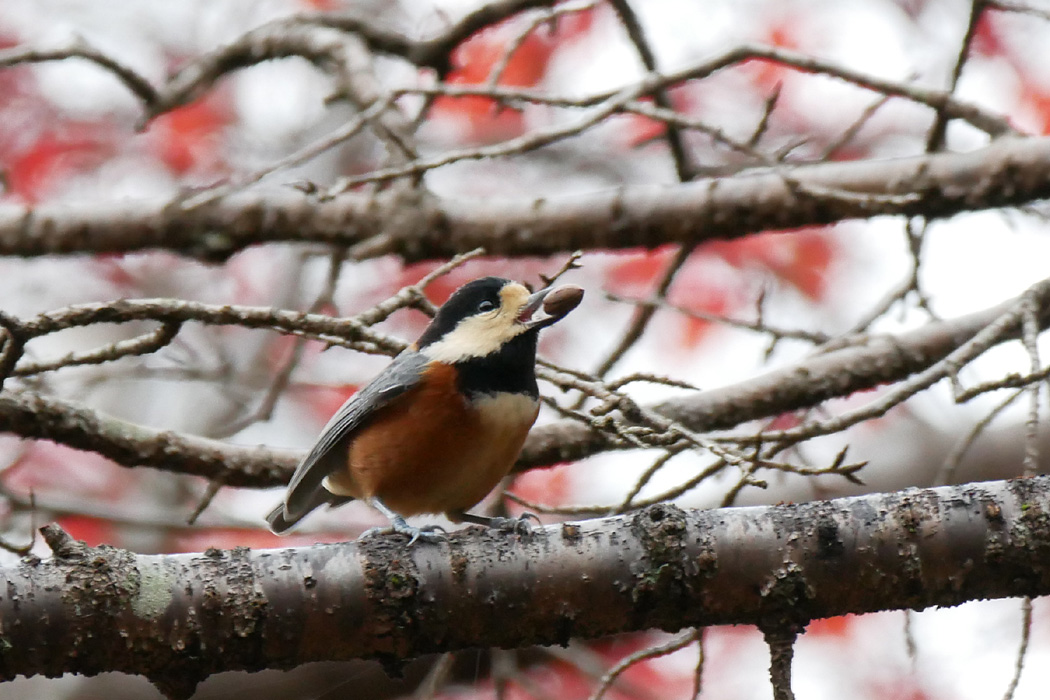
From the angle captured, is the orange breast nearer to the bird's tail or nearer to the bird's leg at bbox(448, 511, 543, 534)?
the bird's leg at bbox(448, 511, 543, 534)

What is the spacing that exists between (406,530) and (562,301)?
0.94 metres

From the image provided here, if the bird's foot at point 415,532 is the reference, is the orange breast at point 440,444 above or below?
above

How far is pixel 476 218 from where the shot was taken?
520cm

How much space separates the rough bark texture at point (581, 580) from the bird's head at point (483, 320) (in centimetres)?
120

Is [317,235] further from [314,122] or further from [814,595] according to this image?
[314,122]

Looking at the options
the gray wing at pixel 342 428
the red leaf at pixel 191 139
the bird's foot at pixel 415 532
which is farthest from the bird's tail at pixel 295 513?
the red leaf at pixel 191 139

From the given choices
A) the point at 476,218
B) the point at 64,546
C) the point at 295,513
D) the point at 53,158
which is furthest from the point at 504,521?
the point at 53,158

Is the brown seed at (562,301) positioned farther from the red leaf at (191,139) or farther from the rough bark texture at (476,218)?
the red leaf at (191,139)

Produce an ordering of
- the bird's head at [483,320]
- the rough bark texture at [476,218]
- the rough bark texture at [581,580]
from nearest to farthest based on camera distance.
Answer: the rough bark texture at [581,580] → the bird's head at [483,320] → the rough bark texture at [476,218]

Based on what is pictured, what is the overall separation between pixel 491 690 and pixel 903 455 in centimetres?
264

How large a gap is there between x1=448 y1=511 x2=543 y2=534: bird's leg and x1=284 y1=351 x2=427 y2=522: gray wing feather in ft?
1.63

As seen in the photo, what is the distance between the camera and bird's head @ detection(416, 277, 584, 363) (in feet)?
13.0

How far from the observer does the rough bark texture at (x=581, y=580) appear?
2.57 meters

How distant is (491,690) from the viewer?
564cm
